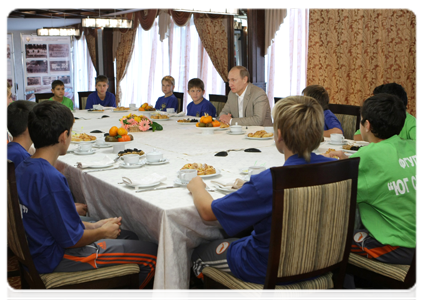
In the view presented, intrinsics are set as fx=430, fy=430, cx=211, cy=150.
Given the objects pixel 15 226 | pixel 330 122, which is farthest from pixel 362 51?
pixel 15 226

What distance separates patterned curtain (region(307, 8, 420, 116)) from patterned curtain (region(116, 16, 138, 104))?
5.30m

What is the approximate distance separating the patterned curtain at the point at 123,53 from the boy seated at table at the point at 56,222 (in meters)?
8.58

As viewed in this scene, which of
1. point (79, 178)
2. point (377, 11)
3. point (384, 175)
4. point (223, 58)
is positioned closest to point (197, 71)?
point (223, 58)

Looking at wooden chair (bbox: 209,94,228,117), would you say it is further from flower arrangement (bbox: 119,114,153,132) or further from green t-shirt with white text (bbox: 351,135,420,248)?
Answer: green t-shirt with white text (bbox: 351,135,420,248)

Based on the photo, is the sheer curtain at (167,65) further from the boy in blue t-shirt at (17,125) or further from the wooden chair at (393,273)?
the wooden chair at (393,273)

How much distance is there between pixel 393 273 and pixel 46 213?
1.33 metres

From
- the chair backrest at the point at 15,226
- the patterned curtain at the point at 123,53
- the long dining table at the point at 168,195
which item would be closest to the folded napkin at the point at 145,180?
the long dining table at the point at 168,195

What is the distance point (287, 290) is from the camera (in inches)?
59.4

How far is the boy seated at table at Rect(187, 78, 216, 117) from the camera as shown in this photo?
17.7ft

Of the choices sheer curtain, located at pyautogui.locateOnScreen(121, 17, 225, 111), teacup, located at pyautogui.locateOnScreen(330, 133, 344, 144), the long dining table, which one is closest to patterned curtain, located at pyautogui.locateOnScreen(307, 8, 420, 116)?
teacup, located at pyautogui.locateOnScreen(330, 133, 344, 144)

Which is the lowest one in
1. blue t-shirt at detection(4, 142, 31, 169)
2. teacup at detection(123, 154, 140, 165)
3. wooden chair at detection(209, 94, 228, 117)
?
teacup at detection(123, 154, 140, 165)

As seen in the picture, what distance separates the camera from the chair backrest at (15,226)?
1485mm

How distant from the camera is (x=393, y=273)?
5.50ft

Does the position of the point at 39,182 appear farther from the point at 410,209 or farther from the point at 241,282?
the point at 410,209
